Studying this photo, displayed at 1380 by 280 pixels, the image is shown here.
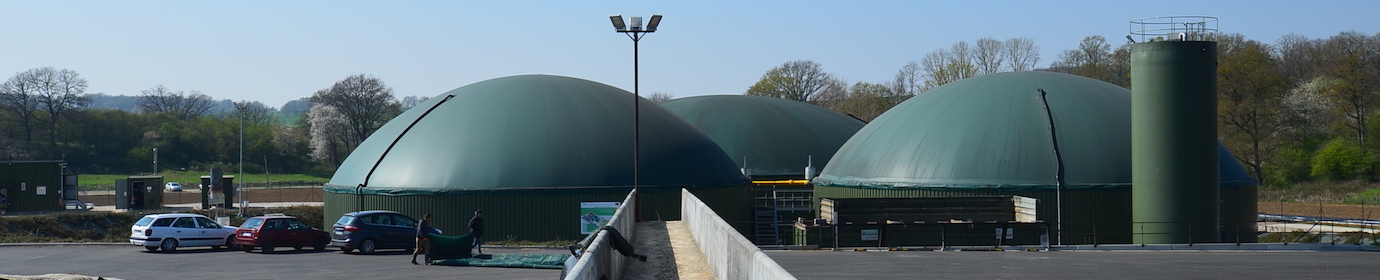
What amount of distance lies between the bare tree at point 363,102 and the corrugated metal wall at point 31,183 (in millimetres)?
58720

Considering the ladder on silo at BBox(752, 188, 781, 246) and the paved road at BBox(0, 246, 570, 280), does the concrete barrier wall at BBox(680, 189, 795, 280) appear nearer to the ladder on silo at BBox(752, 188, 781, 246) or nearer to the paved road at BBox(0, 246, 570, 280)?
the paved road at BBox(0, 246, 570, 280)

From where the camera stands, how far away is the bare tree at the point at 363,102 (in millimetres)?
112000

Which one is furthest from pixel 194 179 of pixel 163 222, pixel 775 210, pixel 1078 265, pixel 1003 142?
pixel 1078 265

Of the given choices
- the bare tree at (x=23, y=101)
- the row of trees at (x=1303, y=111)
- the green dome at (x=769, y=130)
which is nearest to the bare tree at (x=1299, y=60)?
the row of trees at (x=1303, y=111)

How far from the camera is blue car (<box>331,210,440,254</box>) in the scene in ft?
97.4

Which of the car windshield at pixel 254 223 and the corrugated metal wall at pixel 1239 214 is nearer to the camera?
the car windshield at pixel 254 223

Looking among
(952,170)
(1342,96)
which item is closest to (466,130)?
(952,170)

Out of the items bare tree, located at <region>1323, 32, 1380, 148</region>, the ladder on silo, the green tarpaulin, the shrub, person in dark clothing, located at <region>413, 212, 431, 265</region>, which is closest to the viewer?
Result: the green tarpaulin

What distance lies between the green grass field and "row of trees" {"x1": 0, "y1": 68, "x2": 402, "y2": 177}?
309 cm

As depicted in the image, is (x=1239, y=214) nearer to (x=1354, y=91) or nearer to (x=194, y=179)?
(x=1354, y=91)

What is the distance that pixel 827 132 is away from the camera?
58.7 meters

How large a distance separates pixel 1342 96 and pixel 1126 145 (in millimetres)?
54448

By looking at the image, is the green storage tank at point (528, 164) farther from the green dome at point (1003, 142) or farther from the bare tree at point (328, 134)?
the bare tree at point (328, 134)

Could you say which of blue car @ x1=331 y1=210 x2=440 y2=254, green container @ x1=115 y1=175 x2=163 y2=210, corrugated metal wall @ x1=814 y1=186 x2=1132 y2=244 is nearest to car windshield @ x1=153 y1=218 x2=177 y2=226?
blue car @ x1=331 y1=210 x2=440 y2=254
